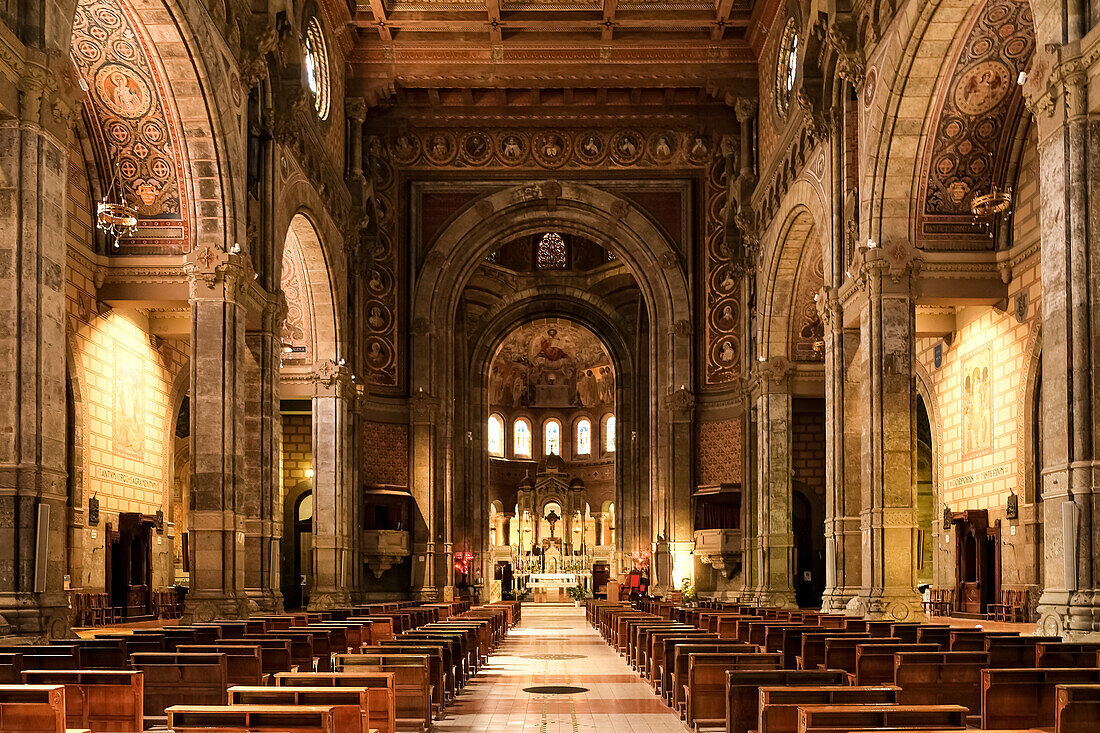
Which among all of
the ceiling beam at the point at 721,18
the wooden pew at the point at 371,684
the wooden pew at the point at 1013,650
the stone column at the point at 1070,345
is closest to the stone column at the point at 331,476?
the ceiling beam at the point at 721,18

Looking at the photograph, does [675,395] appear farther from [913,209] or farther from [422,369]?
[913,209]

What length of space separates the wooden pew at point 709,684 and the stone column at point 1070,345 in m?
4.35

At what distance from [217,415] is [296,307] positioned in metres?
12.5

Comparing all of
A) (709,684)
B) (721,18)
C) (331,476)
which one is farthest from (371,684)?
(721,18)

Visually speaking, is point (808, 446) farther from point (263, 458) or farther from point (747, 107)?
point (263, 458)

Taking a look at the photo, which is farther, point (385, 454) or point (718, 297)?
point (718, 297)

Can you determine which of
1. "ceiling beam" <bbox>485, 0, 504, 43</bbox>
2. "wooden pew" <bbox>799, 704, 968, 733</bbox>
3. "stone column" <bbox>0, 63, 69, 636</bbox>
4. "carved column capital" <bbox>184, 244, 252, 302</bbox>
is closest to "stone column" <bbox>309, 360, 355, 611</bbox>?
"ceiling beam" <bbox>485, 0, 504, 43</bbox>

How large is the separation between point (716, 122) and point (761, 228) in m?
5.83

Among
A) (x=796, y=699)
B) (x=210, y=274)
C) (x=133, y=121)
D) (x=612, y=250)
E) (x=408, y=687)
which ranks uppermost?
(x=612, y=250)

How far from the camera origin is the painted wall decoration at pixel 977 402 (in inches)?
1112

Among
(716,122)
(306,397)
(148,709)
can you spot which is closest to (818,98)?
(716,122)

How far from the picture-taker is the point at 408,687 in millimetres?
11578

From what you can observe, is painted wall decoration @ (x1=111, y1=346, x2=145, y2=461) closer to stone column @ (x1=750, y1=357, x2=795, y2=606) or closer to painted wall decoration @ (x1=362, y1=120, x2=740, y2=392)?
painted wall decoration @ (x1=362, y1=120, x2=740, y2=392)

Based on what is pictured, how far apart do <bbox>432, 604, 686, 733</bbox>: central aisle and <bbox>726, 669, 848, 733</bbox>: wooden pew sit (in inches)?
86.9
